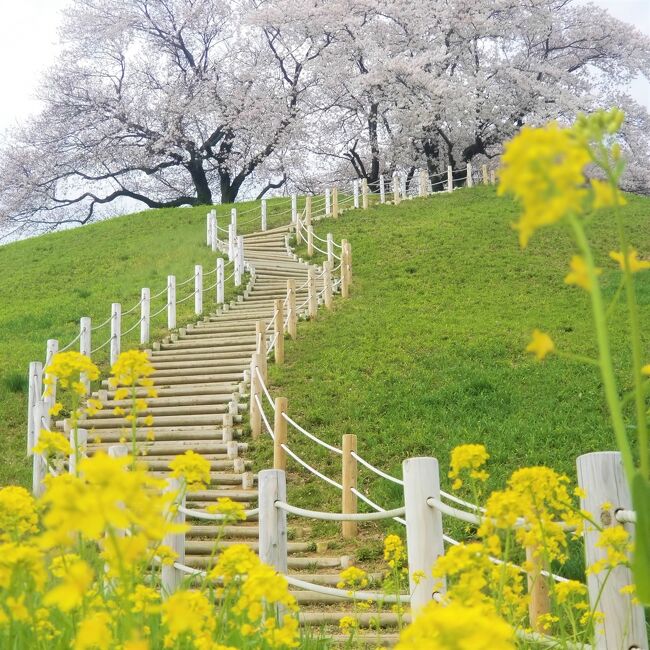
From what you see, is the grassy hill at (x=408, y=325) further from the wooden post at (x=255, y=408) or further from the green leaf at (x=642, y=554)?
the green leaf at (x=642, y=554)

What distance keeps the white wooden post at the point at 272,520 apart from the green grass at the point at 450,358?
3.84m

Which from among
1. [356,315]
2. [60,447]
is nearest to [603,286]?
[356,315]

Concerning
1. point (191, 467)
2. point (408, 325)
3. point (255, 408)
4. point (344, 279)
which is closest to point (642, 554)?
point (191, 467)

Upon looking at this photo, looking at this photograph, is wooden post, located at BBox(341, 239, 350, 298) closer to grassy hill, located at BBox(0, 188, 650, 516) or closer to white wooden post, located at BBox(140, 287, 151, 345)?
grassy hill, located at BBox(0, 188, 650, 516)

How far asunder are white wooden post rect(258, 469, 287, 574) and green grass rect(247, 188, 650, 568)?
3845 mm

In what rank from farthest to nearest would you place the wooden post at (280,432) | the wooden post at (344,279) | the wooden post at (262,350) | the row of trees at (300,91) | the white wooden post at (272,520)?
1. the row of trees at (300,91)
2. the wooden post at (344,279)
3. the wooden post at (262,350)
4. the wooden post at (280,432)
5. the white wooden post at (272,520)

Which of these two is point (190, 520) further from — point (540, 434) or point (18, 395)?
point (18, 395)

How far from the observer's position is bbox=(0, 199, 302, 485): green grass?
12.4 meters

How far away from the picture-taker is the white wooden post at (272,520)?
4.36 m

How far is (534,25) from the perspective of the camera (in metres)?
33.2

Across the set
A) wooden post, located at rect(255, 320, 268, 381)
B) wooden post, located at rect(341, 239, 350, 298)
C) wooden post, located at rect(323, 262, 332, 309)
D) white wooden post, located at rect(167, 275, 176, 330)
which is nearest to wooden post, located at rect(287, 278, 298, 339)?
wooden post, located at rect(323, 262, 332, 309)

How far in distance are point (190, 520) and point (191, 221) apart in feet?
55.9

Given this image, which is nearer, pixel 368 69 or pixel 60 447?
pixel 60 447

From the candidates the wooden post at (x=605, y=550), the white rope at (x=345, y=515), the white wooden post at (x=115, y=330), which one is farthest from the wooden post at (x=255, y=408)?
the wooden post at (x=605, y=550)
